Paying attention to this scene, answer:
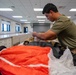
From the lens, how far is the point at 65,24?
4.48 ft

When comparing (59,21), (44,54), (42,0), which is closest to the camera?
(44,54)

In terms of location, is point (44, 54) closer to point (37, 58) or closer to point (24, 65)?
point (37, 58)

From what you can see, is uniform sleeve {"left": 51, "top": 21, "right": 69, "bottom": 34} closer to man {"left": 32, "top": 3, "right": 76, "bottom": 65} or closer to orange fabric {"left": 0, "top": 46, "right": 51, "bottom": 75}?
man {"left": 32, "top": 3, "right": 76, "bottom": 65}

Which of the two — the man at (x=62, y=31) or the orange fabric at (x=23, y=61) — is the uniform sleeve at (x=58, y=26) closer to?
the man at (x=62, y=31)

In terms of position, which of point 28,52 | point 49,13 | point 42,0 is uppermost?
point 42,0

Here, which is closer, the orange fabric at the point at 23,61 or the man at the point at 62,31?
the orange fabric at the point at 23,61

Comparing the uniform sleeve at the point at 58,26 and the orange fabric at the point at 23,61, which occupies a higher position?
the uniform sleeve at the point at 58,26

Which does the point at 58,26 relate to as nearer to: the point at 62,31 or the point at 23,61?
the point at 62,31

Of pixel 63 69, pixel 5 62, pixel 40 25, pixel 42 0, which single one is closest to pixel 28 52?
pixel 5 62

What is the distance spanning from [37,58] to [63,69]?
0.70 feet

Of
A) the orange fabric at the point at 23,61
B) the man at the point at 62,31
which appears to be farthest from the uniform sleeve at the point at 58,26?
the orange fabric at the point at 23,61

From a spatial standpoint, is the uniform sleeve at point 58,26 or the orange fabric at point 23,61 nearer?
the orange fabric at point 23,61

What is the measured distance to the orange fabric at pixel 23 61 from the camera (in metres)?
Answer: 0.85

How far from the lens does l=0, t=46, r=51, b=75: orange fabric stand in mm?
849
